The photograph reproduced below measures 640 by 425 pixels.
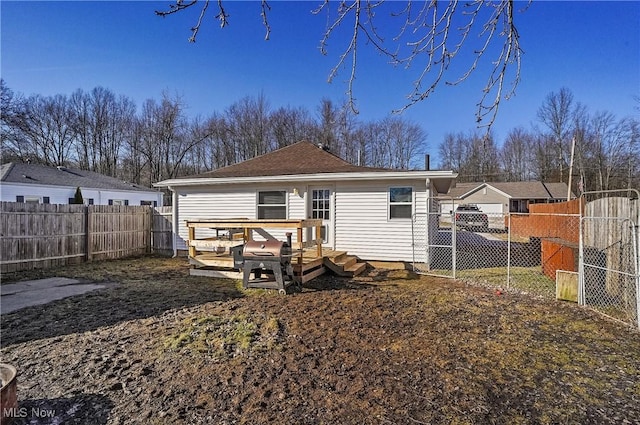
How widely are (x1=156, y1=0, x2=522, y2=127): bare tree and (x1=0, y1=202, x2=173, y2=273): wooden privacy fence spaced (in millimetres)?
10493

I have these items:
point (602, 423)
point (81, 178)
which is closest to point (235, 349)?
point (602, 423)

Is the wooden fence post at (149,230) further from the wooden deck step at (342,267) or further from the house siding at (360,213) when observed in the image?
the wooden deck step at (342,267)

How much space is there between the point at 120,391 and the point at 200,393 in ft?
2.45

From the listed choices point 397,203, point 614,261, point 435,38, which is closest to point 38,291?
point 435,38

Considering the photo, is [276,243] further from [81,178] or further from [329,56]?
[81,178]

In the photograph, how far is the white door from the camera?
10289 mm

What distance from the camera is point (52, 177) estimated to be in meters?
21.3

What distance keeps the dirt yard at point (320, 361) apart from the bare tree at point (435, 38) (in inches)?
97.1

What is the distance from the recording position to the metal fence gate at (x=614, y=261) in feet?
16.6

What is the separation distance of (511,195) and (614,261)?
36903 millimetres

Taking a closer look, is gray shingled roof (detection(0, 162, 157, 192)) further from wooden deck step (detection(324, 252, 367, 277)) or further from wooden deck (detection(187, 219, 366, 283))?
wooden deck step (detection(324, 252, 367, 277))

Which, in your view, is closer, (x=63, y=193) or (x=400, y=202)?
(x=400, y=202)

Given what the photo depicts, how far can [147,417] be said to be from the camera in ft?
8.59

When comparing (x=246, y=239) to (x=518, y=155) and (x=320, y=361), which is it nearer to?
(x=320, y=361)
